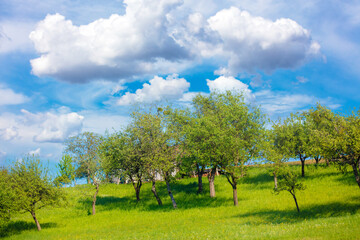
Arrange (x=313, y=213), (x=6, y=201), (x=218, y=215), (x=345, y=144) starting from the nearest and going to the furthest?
(x=345, y=144), (x=313, y=213), (x=6, y=201), (x=218, y=215)

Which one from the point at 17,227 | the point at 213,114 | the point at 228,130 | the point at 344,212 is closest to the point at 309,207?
the point at 344,212

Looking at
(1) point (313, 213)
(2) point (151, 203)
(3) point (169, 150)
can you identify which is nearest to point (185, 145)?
(3) point (169, 150)

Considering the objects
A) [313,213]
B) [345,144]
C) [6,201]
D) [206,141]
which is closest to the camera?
[345,144]

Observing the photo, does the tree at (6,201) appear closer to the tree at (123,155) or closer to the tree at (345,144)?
the tree at (123,155)

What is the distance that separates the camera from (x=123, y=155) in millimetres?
45125

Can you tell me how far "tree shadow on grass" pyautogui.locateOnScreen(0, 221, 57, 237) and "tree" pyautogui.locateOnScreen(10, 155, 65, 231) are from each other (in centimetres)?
286

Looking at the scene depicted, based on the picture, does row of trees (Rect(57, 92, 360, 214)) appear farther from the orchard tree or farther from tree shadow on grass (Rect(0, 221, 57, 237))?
tree shadow on grass (Rect(0, 221, 57, 237))

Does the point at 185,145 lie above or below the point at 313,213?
above

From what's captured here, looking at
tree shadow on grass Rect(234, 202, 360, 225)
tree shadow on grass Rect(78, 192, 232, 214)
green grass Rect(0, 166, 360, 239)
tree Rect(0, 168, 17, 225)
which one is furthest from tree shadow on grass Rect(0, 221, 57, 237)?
tree shadow on grass Rect(234, 202, 360, 225)

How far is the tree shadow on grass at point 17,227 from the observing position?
119 feet

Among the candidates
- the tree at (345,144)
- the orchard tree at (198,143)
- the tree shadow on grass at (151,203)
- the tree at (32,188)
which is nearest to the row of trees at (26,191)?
the tree at (32,188)

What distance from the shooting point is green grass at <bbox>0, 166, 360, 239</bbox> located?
2117cm

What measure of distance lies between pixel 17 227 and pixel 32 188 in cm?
767

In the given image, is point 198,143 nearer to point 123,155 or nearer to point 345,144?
point 123,155
